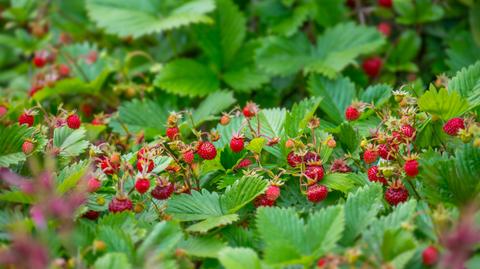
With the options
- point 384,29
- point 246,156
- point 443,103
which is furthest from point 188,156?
point 384,29

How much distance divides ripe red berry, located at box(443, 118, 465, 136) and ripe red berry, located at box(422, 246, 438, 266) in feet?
1.13

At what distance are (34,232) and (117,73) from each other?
1.12 m

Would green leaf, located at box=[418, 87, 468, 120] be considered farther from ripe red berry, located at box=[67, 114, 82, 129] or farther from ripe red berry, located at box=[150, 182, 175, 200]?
ripe red berry, located at box=[67, 114, 82, 129]

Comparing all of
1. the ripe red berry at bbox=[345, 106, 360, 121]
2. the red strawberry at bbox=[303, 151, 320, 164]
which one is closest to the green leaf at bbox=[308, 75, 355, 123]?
the ripe red berry at bbox=[345, 106, 360, 121]

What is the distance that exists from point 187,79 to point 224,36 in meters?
0.23

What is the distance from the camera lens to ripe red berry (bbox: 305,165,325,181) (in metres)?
1.35

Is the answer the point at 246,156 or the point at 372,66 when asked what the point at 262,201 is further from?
the point at 372,66

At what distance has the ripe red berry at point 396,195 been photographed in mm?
1291

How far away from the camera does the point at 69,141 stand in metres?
1.51

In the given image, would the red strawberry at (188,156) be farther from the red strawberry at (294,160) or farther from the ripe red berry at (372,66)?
the ripe red berry at (372,66)

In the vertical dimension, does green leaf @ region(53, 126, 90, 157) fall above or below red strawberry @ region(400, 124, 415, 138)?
below

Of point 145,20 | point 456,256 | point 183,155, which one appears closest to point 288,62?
point 145,20

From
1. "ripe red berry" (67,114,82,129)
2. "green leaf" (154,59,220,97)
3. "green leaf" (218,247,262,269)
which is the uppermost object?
"ripe red berry" (67,114,82,129)

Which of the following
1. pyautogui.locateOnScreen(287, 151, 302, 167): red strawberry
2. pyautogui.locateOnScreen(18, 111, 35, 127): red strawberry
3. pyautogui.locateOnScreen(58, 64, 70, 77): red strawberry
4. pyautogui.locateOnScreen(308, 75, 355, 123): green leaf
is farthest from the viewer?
pyautogui.locateOnScreen(58, 64, 70, 77): red strawberry
